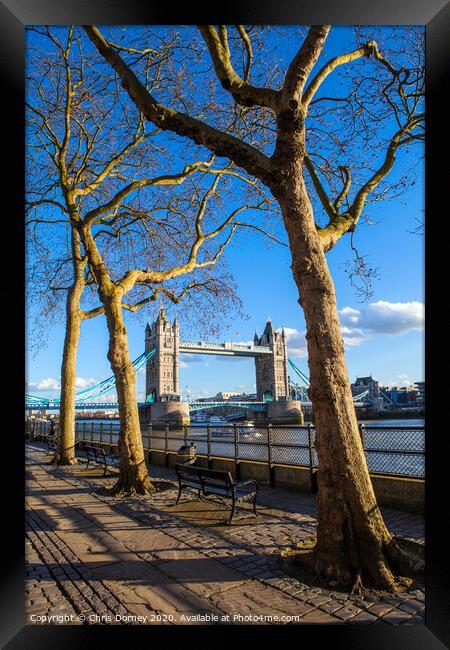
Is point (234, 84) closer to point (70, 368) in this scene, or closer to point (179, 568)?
point (179, 568)

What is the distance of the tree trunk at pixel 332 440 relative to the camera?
3539 millimetres

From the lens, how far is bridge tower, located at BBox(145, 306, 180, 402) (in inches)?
3014

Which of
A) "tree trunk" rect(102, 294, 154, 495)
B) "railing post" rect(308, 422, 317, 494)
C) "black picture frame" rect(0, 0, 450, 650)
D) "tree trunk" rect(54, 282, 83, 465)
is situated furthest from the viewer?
"tree trunk" rect(54, 282, 83, 465)

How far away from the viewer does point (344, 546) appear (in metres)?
3.58

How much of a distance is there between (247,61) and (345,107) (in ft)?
5.28

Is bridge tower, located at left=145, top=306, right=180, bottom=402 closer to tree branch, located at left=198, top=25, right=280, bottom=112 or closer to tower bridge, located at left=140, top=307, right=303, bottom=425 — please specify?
tower bridge, located at left=140, top=307, right=303, bottom=425

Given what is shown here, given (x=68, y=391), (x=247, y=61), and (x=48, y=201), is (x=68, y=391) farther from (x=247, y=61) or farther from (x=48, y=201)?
(x=247, y=61)

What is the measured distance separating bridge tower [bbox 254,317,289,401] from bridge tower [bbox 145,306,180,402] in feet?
57.1

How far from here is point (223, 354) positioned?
8488 cm

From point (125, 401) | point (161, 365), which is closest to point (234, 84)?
point (125, 401)

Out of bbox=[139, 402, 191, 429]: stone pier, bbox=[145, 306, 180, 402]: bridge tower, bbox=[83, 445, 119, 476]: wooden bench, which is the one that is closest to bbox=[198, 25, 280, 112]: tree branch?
bbox=[83, 445, 119, 476]: wooden bench

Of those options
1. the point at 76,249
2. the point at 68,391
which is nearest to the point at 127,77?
the point at 76,249

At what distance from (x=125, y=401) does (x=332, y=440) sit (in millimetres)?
5300
